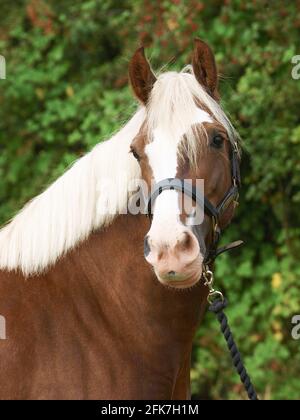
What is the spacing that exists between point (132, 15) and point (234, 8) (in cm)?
80

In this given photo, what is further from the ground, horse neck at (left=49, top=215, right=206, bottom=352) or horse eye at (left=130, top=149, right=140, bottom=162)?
horse eye at (left=130, top=149, right=140, bottom=162)

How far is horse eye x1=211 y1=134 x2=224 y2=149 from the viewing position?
2664 millimetres

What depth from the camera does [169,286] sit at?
2.57m

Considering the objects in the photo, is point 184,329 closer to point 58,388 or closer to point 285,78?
point 58,388

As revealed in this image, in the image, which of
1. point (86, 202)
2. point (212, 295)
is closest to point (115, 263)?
point (86, 202)

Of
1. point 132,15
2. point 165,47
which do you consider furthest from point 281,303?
point 132,15

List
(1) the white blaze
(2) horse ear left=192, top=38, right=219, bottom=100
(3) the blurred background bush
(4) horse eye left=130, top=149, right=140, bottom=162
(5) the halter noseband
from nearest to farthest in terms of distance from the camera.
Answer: (1) the white blaze, (5) the halter noseband, (4) horse eye left=130, top=149, right=140, bottom=162, (2) horse ear left=192, top=38, right=219, bottom=100, (3) the blurred background bush

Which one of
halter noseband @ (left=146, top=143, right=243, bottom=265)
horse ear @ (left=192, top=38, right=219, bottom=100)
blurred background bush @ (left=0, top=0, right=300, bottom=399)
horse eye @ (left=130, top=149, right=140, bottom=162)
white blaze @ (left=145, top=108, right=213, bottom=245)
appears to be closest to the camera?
white blaze @ (left=145, top=108, right=213, bottom=245)

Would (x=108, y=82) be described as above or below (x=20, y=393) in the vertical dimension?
above

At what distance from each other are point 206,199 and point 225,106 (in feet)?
8.23

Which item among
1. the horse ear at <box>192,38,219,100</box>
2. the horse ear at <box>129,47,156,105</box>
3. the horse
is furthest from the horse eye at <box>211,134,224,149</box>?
the horse ear at <box>129,47,156,105</box>

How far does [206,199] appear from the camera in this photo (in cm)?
260

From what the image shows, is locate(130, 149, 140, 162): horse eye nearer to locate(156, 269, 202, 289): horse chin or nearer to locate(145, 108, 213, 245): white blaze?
locate(145, 108, 213, 245): white blaze

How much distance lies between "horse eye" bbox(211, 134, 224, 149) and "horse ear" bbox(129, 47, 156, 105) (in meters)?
0.33
